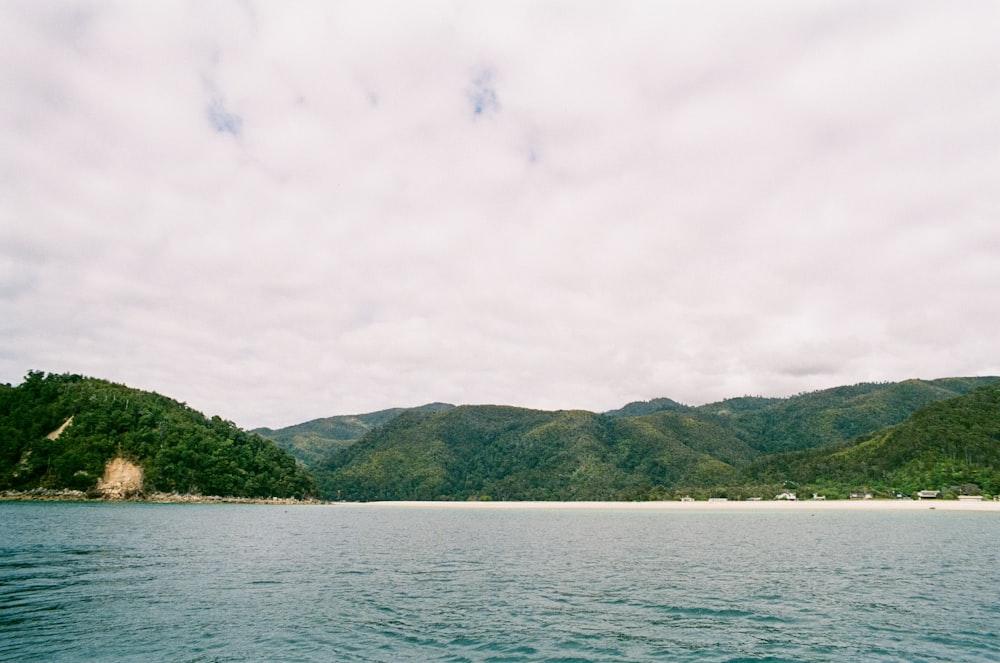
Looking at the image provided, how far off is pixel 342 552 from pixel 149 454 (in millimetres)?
170001

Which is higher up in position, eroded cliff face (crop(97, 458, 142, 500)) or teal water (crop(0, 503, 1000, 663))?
eroded cliff face (crop(97, 458, 142, 500))

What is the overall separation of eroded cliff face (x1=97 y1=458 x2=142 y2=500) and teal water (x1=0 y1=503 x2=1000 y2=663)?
140 m

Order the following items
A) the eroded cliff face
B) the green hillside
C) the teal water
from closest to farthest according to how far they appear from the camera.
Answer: the teal water < the green hillside < the eroded cliff face

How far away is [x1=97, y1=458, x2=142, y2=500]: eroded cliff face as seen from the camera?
182000mm

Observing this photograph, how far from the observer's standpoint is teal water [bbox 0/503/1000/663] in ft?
81.0

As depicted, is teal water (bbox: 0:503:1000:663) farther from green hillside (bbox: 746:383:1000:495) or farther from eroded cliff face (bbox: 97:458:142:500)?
eroded cliff face (bbox: 97:458:142:500)

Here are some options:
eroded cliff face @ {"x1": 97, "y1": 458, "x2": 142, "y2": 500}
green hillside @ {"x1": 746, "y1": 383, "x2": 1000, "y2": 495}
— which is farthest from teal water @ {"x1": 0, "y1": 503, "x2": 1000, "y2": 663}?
eroded cliff face @ {"x1": 97, "y1": 458, "x2": 142, "y2": 500}

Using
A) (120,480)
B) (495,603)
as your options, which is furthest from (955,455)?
(120,480)

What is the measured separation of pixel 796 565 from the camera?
51312mm

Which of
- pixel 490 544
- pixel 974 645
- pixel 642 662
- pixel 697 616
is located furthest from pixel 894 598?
pixel 490 544

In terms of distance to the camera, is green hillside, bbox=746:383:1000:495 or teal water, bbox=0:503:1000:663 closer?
teal water, bbox=0:503:1000:663

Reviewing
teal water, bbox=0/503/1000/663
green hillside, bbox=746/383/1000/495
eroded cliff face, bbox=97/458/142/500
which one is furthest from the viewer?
eroded cliff face, bbox=97/458/142/500

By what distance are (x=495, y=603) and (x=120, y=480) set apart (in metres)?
200

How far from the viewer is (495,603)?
34.5m
